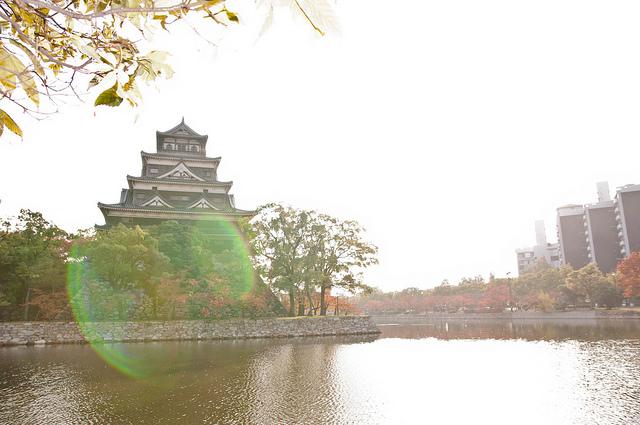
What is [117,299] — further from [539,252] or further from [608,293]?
[539,252]

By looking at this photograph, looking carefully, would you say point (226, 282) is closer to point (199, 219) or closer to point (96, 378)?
point (199, 219)

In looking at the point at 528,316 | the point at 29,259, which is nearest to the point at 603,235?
the point at 528,316

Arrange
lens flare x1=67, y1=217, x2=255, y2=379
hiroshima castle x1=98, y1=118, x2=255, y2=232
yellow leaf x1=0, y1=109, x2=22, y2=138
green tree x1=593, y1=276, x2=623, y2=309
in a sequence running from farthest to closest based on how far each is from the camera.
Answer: green tree x1=593, y1=276, x2=623, y2=309 < hiroshima castle x1=98, y1=118, x2=255, y2=232 < lens flare x1=67, y1=217, x2=255, y2=379 < yellow leaf x1=0, y1=109, x2=22, y2=138

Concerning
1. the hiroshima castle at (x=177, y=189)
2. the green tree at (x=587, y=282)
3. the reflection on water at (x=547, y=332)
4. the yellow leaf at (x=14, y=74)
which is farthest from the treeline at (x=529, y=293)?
the yellow leaf at (x=14, y=74)

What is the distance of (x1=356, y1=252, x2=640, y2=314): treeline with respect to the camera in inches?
1264

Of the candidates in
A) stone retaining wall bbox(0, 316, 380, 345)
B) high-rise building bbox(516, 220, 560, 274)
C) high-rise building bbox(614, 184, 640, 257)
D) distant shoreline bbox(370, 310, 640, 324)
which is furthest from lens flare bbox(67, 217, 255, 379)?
high-rise building bbox(516, 220, 560, 274)

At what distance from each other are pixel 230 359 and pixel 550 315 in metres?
31.5

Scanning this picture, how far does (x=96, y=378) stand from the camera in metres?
9.10

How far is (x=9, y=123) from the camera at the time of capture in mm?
1156

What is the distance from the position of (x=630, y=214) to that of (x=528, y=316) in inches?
705

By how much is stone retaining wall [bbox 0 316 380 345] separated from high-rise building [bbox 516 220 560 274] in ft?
164

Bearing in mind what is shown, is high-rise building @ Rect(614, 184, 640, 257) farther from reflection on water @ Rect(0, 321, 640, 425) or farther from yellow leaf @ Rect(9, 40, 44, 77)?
yellow leaf @ Rect(9, 40, 44, 77)

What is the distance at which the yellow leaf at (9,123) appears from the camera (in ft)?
3.74

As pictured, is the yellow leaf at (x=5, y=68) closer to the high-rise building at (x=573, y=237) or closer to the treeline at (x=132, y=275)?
the treeline at (x=132, y=275)
